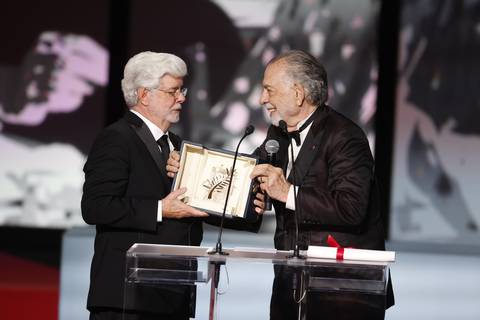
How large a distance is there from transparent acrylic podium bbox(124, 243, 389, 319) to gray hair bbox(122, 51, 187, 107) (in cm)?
76

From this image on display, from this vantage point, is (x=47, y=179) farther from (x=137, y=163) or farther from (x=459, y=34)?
(x=137, y=163)

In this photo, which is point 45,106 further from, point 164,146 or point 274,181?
point 274,181

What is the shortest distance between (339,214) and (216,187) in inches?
17.8

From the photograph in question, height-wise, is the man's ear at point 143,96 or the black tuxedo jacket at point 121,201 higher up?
the man's ear at point 143,96

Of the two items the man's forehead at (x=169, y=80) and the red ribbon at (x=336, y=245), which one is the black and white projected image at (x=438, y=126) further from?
the red ribbon at (x=336, y=245)

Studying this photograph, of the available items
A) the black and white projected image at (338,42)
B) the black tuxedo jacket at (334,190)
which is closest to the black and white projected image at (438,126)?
the black and white projected image at (338,42)

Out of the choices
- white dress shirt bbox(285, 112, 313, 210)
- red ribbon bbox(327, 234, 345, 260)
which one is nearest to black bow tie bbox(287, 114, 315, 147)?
white dress shirt bbox(285, 112, 313, 210)

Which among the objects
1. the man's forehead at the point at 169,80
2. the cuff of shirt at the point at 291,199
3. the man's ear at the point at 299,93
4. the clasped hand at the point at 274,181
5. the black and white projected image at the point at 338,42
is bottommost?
the cuff of shirt at the point at 291,199

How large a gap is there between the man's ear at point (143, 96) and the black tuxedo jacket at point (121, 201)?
0.23 feet

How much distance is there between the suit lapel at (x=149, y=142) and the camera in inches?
139

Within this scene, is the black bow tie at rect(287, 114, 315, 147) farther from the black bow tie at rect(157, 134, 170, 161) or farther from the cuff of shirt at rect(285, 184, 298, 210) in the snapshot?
the black bow tie at rect(157, 134, 170, 161)

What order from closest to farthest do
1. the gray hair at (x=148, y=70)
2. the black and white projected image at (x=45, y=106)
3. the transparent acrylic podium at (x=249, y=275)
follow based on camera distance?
the transparent acrylic podium at (x=249, y=275), the gray hair at (x=148, y=70), the black and white projected image at (x=45, y=106)

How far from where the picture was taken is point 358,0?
7.06m

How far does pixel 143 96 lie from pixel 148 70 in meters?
0.10
